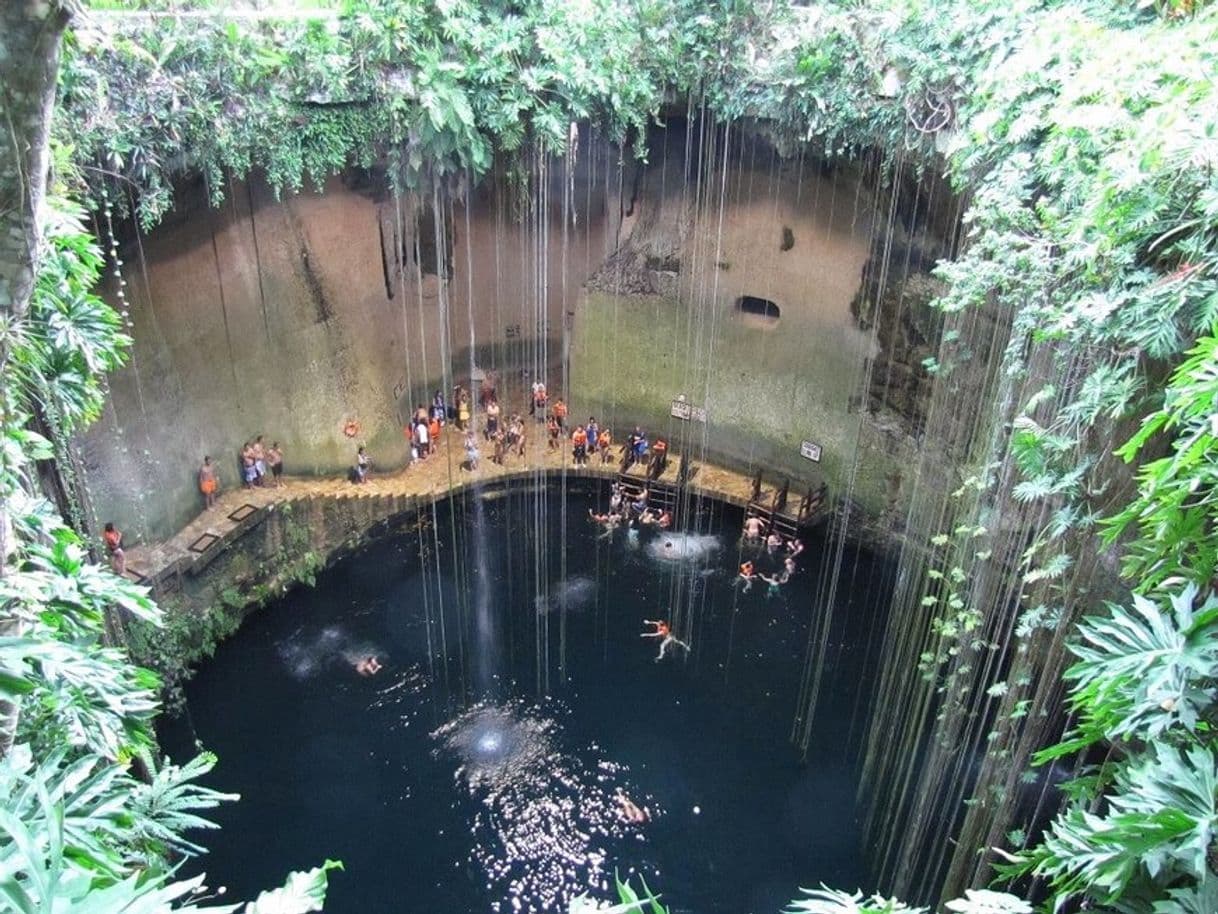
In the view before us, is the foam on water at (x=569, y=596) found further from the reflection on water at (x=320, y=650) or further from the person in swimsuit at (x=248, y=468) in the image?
the person in swimsuit at (x=248, y=468)

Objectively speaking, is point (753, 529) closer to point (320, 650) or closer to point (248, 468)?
point (320, 650)

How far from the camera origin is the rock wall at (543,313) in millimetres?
9422

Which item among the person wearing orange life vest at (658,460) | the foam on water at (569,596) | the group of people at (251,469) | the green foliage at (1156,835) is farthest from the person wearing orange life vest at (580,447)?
the green foliage at (1156,835)

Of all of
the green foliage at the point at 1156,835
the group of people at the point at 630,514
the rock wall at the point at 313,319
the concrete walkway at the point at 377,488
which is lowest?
the group of people at the point at 630,514

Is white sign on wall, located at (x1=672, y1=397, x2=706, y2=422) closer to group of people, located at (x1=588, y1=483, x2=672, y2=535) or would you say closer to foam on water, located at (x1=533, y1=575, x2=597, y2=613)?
group of people, located at (x1=588, y1=483, x2=672, y2=535)

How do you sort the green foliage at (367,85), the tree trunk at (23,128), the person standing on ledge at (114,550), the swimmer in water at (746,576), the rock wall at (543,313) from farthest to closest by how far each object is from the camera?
1. the swimmer in water at (746,576)
2. the rock wall at (543,313)
3. the person standing on ledge at (114,550)
4. the green foliage at (367,85)
5. the tree trunk at (23,128)

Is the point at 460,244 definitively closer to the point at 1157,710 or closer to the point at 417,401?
the point at 417,401

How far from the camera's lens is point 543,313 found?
13641 millimetres

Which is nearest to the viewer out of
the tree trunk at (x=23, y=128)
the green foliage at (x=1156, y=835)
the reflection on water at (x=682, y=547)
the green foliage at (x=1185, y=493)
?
the tree trunk at (x=23, y=128)

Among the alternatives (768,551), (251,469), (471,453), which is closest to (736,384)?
(768,551)

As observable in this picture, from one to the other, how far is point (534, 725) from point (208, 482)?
4.43 meters

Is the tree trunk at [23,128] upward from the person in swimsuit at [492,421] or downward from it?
upward

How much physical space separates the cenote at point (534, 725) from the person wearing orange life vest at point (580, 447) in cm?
121

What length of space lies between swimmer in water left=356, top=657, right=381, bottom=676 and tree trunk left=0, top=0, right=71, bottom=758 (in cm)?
623
